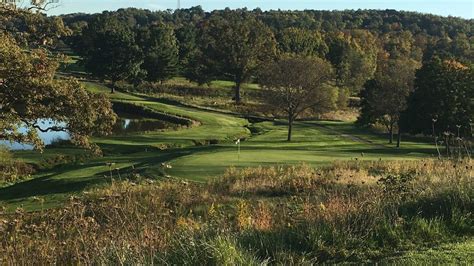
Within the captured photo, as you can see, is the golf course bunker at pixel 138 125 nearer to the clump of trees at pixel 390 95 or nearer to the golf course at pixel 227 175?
the golf course at pixel 227 175

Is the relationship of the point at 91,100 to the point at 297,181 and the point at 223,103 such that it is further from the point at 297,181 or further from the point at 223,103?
the point at 223,103

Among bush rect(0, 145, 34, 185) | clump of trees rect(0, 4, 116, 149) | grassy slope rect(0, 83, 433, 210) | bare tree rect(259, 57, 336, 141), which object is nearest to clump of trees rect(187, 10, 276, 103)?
grassy slope rect(0, 83, 433, 210)

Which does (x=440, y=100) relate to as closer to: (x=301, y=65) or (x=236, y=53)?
(x=301, y=65)

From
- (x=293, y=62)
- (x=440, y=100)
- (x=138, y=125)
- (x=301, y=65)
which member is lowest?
(x=138, y=125)

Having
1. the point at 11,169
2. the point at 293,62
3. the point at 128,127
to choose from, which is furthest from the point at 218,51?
the point at 11,169

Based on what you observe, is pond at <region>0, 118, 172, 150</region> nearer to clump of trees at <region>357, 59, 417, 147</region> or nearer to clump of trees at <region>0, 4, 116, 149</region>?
clump of trees at <region>357, 59, 417, 147</region>

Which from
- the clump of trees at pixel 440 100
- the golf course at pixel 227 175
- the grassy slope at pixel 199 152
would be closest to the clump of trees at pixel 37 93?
the golf course at pixel 227 175

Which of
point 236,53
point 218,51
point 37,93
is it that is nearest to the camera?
point 37,93

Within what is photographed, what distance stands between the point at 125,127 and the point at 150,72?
123 ft

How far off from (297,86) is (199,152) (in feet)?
75.6

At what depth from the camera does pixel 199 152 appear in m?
33.9

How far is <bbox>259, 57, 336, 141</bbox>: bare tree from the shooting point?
5428 centimetres

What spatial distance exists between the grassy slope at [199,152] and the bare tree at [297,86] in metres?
3.50

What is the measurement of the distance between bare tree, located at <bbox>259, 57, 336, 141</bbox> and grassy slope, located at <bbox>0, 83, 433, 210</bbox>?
3.50 metres
